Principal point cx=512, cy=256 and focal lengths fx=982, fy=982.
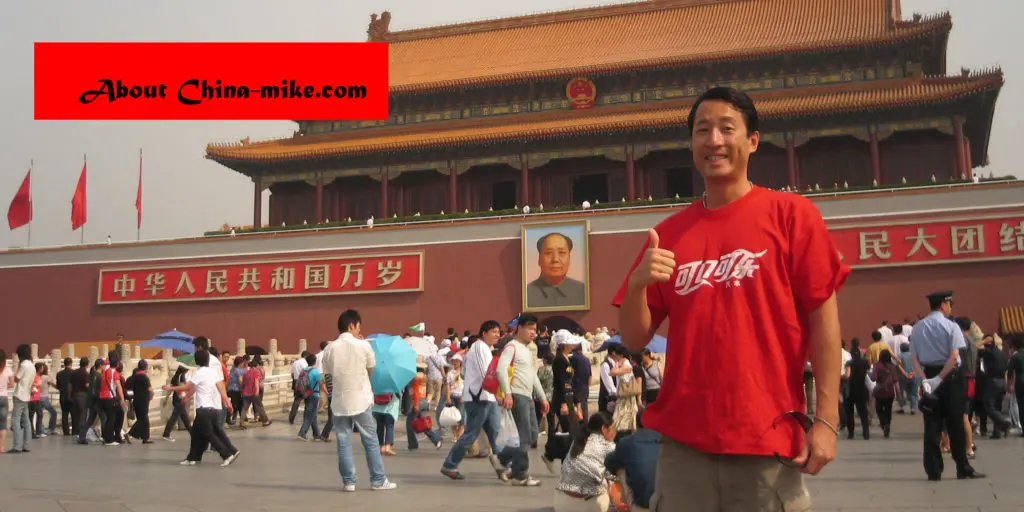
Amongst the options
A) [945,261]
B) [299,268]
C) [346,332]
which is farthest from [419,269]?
[346,332]

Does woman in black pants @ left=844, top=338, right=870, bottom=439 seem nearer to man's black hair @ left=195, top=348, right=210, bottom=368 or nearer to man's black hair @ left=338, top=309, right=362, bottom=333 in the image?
man's black hair @ left=338, top=309, right=362, bottom=333

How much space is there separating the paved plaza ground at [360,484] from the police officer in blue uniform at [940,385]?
0.78 ft

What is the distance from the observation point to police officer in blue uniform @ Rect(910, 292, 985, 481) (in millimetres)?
7801

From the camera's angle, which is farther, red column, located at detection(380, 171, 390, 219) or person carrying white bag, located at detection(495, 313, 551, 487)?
red column, located at detection(380, 171, 390, 219)

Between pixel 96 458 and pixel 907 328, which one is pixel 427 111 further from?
pixel 96 458

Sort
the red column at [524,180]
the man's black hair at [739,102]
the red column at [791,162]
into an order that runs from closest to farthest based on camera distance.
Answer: the man's black hair at [739,102]
the red column at [791,162]
the red column at [524,180]

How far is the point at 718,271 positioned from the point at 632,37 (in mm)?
28176

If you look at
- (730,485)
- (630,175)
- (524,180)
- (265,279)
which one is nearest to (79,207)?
(265,279)

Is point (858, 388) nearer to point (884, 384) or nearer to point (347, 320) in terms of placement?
point (884, 384)

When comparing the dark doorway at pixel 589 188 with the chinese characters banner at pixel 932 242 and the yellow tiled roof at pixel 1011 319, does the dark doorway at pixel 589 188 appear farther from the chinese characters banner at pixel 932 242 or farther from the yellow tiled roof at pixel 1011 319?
the yellow tiled roof at pixel 1011 319

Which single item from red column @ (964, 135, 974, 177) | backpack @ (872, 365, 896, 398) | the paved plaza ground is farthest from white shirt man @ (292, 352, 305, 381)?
red column @ (964, 135, 974, 177)

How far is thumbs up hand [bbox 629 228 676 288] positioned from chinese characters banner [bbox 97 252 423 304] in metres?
22.6

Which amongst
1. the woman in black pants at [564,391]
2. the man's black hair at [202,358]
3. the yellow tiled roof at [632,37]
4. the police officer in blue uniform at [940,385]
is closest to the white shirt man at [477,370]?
the woman in black pants at [564,391]

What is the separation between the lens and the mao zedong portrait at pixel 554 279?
78.2ft
